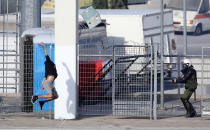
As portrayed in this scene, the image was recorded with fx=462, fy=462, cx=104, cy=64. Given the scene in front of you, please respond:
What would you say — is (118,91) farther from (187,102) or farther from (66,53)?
(187,102)

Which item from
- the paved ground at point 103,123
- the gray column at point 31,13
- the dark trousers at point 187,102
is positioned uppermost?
the gray column at point 31,13

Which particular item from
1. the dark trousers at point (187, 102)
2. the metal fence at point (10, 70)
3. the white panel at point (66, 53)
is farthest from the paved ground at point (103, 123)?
the metal fence at point (10, 70)

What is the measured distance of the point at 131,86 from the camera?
42.7ft

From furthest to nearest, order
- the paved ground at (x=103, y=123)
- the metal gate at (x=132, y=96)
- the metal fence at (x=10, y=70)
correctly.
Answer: the metal fence at (x=10, y=70) < the metal gate at (x=132, y=96) < the paved ground at (x=103, y=123)

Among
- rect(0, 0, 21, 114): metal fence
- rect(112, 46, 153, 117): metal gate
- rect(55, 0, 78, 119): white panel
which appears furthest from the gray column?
rect(112, 46, 153, 117): metal gate

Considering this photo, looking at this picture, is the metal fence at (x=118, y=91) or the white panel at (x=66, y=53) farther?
the metal fence at (x=118, y=91)

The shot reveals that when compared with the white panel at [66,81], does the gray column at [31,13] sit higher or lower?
higher

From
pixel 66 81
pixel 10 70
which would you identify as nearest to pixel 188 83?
pixel 66 81

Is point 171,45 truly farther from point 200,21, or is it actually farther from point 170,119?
point 200,21

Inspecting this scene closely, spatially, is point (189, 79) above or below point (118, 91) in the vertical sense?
above

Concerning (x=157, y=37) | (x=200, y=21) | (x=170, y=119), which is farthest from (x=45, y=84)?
(x=200, y=21)

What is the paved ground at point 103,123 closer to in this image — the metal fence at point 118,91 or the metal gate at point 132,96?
the metal gate at point 132,96

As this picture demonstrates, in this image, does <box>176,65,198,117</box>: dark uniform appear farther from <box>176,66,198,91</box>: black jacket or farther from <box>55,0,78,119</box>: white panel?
<box>55,0,78,119</box>: white panel

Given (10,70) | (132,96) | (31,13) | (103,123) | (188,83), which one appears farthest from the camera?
(10,70)
